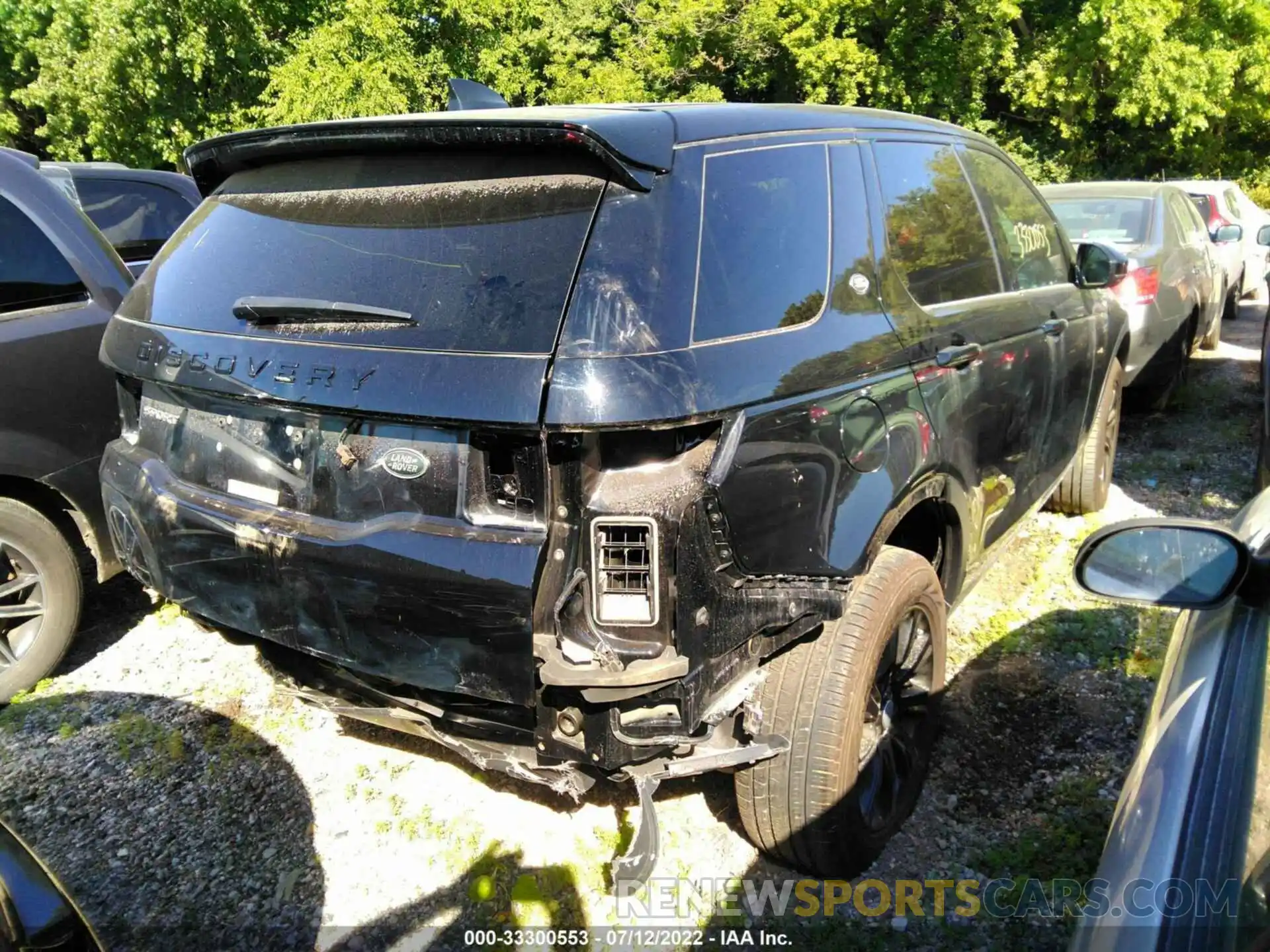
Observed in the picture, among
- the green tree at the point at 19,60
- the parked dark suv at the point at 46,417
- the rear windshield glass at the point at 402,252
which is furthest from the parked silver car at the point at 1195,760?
the green tree at the point at 19,60

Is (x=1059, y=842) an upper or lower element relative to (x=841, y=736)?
lower

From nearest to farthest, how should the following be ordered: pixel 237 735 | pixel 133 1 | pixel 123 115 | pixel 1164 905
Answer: pixel 1164 905 → pixel 237 735 → pixel 133 1 → pixel 123 115

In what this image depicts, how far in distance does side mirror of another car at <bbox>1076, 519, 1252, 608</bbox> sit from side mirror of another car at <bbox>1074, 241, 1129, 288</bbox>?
278 cm

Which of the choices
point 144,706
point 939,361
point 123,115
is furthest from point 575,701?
point 123,115

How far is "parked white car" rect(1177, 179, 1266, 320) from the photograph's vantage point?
33.4 ft

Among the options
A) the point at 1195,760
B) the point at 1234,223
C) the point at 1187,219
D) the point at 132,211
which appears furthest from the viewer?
the point at 1234,223

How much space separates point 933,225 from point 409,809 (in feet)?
8.43

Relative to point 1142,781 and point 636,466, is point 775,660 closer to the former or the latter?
point 636,466

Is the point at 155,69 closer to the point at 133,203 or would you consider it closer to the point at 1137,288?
the point at 133,203

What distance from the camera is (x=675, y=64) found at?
72.1ft

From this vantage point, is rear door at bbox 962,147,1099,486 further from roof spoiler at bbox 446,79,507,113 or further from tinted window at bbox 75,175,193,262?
tinted window at bbox 75,175,193,262

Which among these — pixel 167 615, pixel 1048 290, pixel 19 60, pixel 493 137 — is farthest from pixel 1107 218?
pixel 19 60

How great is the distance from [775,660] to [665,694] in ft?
1.56

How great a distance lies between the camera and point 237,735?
3.37m
